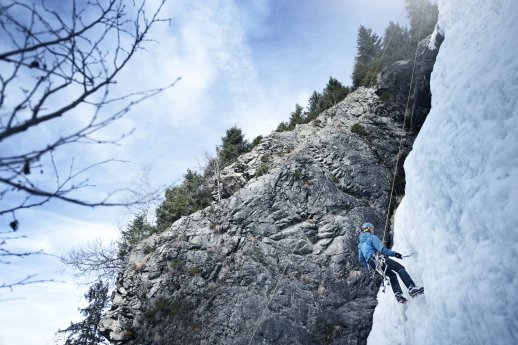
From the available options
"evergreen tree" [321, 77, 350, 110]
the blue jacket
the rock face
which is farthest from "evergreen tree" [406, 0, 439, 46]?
the blue jacket

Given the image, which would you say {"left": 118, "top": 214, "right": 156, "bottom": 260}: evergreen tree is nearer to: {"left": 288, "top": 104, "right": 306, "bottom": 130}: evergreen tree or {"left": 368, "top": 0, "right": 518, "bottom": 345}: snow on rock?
{"left": 288, "top": 104, "right": 306, "bottom": 130}: evergreen tree

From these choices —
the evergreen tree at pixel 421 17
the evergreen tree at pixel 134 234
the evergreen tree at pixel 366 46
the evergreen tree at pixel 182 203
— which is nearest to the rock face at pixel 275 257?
the evergreen tree at pixel 182 203

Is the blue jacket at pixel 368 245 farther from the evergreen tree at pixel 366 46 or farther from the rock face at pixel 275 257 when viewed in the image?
the evergreen tree at pixel 366 46

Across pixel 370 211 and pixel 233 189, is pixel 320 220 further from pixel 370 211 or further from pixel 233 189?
pixel 233 189

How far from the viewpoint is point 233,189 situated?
19156 mm

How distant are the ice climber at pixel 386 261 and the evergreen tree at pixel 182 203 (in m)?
12.6

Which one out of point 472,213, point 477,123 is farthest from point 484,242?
point 477,123

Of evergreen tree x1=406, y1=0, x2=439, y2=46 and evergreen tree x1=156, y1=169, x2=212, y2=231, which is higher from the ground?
evergreen tree x1=406, y1=0, x2=439, y2=46

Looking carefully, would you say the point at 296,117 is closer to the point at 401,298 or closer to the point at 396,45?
the point at 396,45

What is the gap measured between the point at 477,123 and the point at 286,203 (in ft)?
37.8

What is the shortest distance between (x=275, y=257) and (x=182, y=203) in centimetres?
803

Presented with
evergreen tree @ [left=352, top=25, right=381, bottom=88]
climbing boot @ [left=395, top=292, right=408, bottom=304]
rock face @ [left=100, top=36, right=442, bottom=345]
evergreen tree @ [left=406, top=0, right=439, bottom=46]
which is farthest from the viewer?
evergreen tree @ [left=352, top=25, right=381, bottom=88]

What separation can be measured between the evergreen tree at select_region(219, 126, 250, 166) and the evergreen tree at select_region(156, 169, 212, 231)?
3.50 meters

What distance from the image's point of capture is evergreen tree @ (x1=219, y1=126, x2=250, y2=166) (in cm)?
2503
